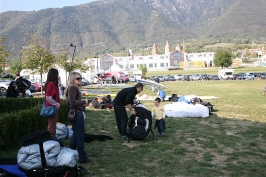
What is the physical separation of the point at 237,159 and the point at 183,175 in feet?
5.48

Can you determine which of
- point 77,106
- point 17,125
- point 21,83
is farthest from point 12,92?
point 77,106

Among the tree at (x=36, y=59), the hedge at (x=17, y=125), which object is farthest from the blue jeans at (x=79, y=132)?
the tree at (x=36, y=59)

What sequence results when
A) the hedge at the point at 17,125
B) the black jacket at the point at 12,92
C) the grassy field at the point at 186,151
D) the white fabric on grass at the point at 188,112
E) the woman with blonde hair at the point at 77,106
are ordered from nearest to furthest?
the grassy field at the point at 186,151
the woman with blonde hair at the point at 77,106
the hedge at the point at 17,125
the white fabric on grass at the point at 188,112
the black jacket at the point at 12,92

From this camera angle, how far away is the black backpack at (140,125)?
8078 mm

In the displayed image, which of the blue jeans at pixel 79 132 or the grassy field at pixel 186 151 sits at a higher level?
the blue jeans at pixel 79 132

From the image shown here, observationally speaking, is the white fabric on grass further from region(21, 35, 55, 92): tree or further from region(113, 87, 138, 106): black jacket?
region(21, 35, 55, 92): tree

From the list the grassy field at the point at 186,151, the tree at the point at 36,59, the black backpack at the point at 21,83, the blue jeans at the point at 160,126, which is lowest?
the grassy field at the point at 186,151

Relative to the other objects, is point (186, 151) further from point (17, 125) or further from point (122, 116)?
point (17, 125)

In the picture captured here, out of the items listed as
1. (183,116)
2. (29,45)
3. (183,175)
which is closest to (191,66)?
(29,45)

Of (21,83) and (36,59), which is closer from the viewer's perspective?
(21,83)

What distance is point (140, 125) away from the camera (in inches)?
321

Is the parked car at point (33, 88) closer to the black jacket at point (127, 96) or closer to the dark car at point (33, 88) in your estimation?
the dark car at point (33, 88)

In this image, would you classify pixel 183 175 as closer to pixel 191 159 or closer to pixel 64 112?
pixel 191 159

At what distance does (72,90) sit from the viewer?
5984 mm
